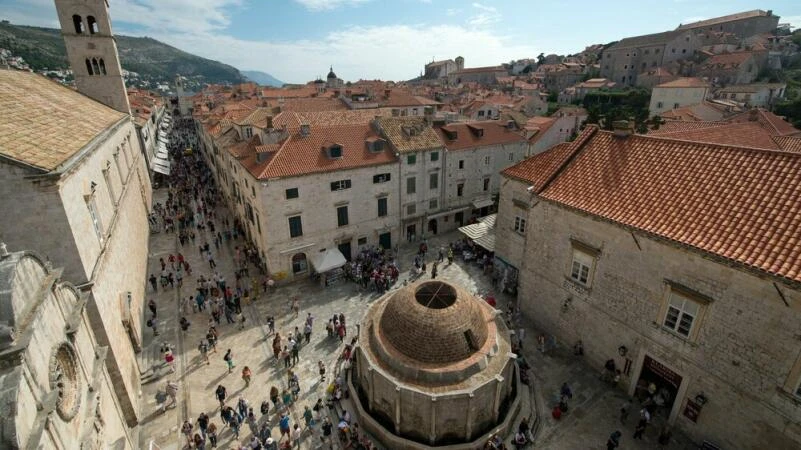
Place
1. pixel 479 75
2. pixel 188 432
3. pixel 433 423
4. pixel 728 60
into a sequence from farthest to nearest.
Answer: pixel 479 75 → pixel 728 60 → pixel 188 432 → pixel 433 423

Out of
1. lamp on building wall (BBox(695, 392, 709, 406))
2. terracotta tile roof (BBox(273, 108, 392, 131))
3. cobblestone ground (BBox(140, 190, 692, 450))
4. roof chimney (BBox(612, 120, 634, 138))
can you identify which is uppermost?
roof chimney (BBox(612, 120, 634, 138))

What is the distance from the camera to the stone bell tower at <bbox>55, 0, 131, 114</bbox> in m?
29.5

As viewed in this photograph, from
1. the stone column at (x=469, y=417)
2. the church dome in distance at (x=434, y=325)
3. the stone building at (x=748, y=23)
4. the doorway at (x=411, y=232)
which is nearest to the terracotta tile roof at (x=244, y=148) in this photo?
the doorway at (x=411, y=232)

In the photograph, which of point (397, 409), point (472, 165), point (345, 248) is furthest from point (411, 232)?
point (397, 409)

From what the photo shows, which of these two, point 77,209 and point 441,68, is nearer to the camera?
point 77,209

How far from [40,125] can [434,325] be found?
17.9 m

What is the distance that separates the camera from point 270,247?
24.4 metres

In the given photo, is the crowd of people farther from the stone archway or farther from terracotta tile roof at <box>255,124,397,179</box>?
terracotta tile roof at <box>255,124,397,179</box>

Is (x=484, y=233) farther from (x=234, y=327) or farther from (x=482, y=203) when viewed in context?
(x=234, y=327)

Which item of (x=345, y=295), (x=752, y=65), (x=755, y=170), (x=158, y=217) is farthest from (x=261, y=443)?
(x=752, y=65)

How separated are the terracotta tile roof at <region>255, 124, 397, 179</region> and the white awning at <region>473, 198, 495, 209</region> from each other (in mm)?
9849

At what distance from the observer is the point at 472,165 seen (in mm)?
33344

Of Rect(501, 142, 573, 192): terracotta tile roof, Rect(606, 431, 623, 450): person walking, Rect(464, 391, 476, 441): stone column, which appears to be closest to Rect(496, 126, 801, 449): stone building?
Rect(501, 142, 573, 192): terracotta tile roof

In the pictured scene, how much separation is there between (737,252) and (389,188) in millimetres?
20711
